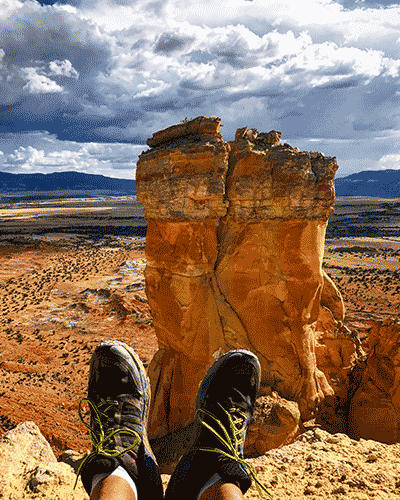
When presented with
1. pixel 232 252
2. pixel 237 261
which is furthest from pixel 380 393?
pixel 232 252

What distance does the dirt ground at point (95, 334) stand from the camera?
11.5 ft

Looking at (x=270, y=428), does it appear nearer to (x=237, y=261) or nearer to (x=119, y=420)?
(x=237, y=261)

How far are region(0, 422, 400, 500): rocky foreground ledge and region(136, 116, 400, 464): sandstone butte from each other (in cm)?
261

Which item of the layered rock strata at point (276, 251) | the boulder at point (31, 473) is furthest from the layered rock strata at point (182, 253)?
the boulder at point (31, 473)

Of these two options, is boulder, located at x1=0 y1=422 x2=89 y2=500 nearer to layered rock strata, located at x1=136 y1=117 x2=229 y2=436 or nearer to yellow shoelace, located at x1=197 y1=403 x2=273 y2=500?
yellow shoelace, located at x1=197 y1=403 x2=273 y2=500

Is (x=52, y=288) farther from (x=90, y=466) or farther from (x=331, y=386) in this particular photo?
(x=90, y=466)

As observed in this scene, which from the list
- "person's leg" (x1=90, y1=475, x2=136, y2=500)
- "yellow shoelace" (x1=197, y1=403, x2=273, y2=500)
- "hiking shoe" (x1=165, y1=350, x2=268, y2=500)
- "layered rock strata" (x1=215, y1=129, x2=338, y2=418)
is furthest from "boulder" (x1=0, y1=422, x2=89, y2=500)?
"layered rock strata" (x1=215, y1=129, x2=338, y2=418)

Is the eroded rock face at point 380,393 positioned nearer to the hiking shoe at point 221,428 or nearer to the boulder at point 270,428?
the boulder at point 270,428

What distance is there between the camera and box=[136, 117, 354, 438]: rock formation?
675cm

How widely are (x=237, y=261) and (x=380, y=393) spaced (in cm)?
445

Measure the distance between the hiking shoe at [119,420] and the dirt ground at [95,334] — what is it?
1378 millimetres

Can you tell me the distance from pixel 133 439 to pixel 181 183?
4.69 meters

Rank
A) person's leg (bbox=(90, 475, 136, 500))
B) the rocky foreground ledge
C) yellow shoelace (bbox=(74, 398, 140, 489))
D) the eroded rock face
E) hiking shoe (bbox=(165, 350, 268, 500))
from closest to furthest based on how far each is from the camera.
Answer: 1. person's leg (bbox=(90, 475, 136, 500))
2. hiking shoe (bbox=(165, 350, 268, 500))
3. yellow shoelace (bbox=(74, 398, 140, 489))
4. the rocky foreground ledge
5. the eroded rock face

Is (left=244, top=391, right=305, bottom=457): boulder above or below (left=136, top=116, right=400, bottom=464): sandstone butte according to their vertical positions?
below
